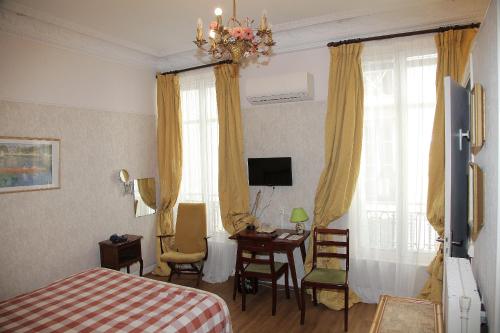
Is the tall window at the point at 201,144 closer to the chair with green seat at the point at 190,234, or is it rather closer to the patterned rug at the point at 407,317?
the chair with green seat at the point at 190,234

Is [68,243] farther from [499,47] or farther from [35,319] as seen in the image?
[499,47]

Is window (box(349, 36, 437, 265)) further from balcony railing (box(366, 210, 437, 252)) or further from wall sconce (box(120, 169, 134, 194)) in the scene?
wall sconce (box(120, 169, 134, 194))

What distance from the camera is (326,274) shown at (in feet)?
11.8

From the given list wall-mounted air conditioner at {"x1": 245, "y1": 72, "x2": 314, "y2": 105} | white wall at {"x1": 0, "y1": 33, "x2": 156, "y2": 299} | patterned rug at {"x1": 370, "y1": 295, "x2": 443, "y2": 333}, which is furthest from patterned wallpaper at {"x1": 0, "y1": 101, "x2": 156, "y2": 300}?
patterned rug at {"x1": 370, "y1": 295, "x2": 443, "y2": 333}

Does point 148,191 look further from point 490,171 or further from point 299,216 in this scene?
point 490,171

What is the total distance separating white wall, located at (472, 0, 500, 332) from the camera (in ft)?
5.24

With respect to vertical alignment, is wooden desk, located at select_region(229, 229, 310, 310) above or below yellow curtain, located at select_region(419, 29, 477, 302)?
below

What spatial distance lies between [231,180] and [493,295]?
3.36 meters

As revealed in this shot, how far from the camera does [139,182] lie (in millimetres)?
5043

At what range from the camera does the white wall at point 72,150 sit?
3598mm

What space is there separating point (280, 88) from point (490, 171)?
107 inches

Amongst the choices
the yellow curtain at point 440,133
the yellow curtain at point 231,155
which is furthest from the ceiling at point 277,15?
the yellow curtain at point 231,155

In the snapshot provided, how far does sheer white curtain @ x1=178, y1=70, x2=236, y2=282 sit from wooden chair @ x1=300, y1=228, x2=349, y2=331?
138cm

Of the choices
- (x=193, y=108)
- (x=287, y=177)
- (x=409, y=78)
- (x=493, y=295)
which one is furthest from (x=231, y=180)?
(x=493, y=295)
